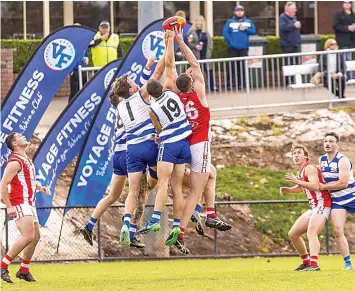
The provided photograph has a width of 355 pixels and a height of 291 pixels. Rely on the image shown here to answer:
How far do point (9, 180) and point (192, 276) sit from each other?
317 cm

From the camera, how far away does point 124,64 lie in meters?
24.1

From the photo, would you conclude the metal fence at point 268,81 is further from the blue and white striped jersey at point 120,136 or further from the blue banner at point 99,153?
the blue and white striped jersey at point 120,136

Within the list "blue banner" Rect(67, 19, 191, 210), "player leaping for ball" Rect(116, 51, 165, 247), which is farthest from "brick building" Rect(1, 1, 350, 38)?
"player leaping for ball" Rect(116, 51, 165, 247)

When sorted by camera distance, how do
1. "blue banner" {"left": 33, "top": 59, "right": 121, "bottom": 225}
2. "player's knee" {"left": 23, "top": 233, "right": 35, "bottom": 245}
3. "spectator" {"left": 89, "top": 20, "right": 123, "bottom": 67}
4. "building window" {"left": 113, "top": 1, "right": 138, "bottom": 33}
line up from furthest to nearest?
"building window" {"left": 113, "top": 1, "right": 138, "bottom": 33} < "spectator" {"left": 89, "top": 20, "right": 123, "bottom": 67} < "blue banner" {"left": 33, "top": 59, "right": 121, "bottom": 225} < "player's knee" {"left": 23, "top": 233, "right": 35, "bottom": 245}

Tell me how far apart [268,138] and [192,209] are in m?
11.6

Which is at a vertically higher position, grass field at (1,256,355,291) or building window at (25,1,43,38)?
building window at (25,1,43,38)

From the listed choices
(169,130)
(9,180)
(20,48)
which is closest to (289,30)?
(20,48)

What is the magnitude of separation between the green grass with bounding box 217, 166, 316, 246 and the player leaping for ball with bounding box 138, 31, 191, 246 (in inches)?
333

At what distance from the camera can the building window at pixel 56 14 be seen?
3759cm

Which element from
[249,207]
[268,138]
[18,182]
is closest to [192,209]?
[18,182]

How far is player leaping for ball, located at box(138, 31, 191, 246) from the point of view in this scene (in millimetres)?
18141

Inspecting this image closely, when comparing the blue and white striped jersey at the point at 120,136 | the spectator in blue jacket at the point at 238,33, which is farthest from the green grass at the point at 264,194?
the blue and white striped jersey at the point at 120,136

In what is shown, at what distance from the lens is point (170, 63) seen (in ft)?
60.3

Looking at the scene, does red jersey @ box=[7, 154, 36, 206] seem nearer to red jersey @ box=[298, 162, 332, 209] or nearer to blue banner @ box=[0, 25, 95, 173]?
red jersey @ box=[298, 162, 332, 209]
